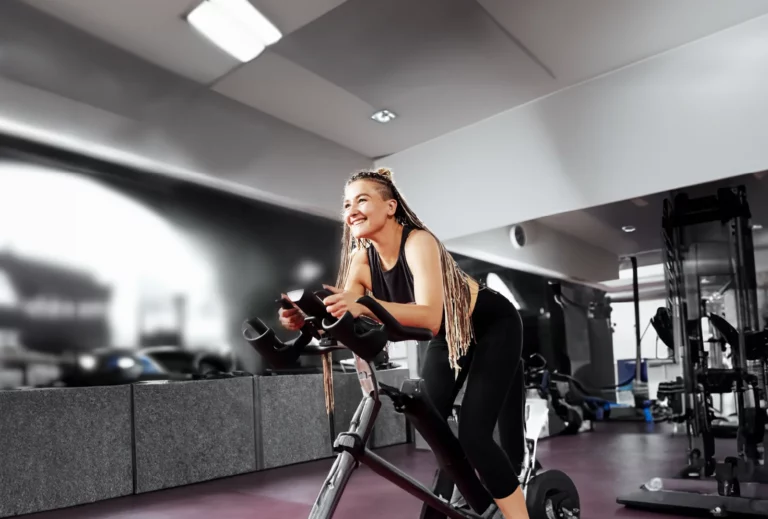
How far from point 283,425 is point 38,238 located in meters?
1.95

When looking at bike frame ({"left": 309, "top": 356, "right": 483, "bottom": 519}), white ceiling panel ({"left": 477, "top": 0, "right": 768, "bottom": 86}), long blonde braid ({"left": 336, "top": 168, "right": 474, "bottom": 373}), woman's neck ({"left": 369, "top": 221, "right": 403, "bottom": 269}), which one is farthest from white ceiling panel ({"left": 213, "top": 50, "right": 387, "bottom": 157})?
bike frame ({"left": 309, "top": 356, "right": 483, "bottom": 519})

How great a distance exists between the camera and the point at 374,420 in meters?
1.53

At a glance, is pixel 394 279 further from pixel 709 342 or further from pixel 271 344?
pixel 709 342

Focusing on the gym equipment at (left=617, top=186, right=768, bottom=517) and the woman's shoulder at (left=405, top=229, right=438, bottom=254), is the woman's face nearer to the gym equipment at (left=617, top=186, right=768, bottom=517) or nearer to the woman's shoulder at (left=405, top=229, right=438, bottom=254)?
the woman's shoulder at (left=405, top=229, right=438, bottom=254)

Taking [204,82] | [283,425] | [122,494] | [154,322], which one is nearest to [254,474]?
[283,425]

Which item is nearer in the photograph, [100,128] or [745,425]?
[745,425]

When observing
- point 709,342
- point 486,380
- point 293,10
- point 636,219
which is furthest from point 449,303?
point 293,10

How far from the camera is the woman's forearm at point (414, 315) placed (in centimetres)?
145

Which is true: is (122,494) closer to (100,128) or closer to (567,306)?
(100,128)

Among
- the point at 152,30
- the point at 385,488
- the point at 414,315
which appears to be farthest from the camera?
the point at 152,30

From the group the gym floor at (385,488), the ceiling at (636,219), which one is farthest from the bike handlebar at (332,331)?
the ceiling at (636,219)

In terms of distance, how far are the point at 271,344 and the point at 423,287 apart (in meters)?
0.40

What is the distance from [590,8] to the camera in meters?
3.37

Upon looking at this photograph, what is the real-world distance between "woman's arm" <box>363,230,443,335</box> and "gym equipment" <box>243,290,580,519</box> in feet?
0.13
